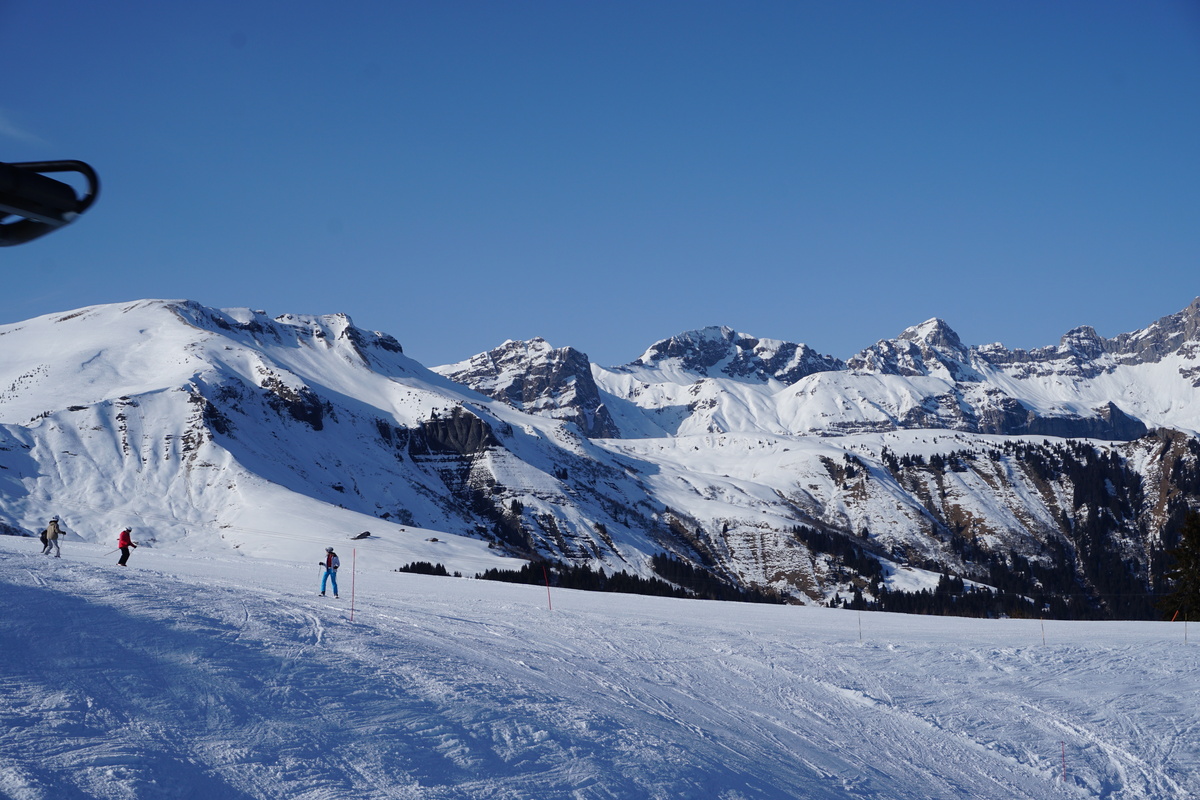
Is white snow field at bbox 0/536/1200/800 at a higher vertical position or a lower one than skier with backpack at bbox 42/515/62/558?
lower

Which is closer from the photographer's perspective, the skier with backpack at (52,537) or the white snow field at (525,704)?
the white snow field at (525,704)

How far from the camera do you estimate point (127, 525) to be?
107312mm

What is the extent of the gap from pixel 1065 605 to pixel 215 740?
181855mm

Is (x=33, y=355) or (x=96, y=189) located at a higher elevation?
(x=33, y=355)

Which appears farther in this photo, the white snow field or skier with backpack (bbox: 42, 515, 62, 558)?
skier with backpack (bbox: 42, 515, 62, 558)

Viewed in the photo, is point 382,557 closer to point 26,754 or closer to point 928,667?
point 928,667

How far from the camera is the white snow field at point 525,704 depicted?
1280 cm

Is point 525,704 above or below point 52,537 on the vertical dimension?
below

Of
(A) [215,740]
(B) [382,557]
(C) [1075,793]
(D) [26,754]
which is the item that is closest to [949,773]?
(C) [1075,793]

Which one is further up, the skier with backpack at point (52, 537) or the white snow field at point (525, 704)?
the skier with backpack at point (52, 537)

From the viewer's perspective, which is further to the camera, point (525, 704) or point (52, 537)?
point (52, 537)

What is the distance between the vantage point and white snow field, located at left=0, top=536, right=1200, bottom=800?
12.8 metres

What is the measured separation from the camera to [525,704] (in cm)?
1688

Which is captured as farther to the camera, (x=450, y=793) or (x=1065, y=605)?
(x=1065, y=605)
